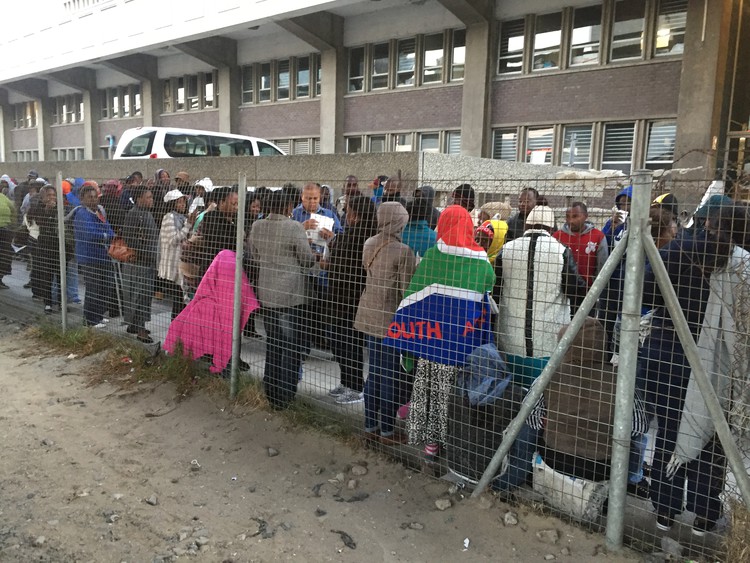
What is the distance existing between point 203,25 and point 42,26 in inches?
535

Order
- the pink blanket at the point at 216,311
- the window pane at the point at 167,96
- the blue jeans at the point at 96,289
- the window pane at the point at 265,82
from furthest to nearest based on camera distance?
1. the window pane at the point at 167,96
2. the window pane at the point at 265,82
3. the blue jeans at the point at 96,289
4. the pink blanket at the point at 216,311

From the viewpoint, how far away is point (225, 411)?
4.93 meters

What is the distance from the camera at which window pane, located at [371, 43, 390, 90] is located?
19.5 meters

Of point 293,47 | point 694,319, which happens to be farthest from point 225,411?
point 293,47

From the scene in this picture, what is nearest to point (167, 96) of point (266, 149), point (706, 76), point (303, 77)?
point (303, 77)

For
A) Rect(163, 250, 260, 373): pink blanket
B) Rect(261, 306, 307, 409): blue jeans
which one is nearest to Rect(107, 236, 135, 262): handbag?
Rect(163, 250, 260, 373): pink blanket

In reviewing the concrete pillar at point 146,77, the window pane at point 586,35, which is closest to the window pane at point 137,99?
the concrete pillar at point 146,77

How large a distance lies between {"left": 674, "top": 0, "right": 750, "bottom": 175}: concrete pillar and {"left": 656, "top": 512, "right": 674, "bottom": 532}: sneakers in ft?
38.2

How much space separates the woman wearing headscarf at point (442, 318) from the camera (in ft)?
12.1

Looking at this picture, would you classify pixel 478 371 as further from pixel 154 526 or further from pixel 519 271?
pixel 154 526

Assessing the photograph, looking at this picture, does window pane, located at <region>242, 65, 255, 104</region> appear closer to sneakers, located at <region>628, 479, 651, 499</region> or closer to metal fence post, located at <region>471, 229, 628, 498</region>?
metal fence post, located at <region>471, 229, 628, 498</region>

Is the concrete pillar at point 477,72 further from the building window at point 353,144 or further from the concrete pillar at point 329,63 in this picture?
the concrete pillar at point 329,63

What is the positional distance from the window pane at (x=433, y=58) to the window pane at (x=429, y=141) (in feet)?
5.56

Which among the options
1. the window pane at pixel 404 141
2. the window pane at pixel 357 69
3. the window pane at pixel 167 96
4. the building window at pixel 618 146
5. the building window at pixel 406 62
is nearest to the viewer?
the building window at pixel 618 146
